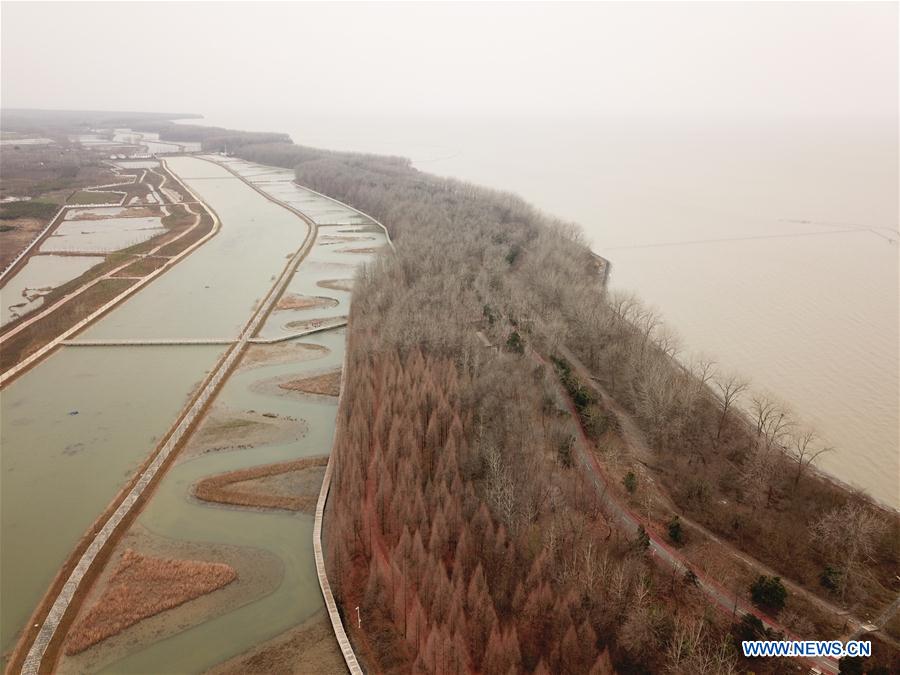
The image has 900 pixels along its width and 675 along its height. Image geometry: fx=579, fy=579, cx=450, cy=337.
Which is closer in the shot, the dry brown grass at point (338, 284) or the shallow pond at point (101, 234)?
the dry brown grass at point (338, 284)

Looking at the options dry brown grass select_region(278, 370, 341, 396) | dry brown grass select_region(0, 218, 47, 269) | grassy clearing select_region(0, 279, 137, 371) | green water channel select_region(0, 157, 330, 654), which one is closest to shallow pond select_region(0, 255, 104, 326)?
dry brown grass select_region(0, 218, 47, 269)

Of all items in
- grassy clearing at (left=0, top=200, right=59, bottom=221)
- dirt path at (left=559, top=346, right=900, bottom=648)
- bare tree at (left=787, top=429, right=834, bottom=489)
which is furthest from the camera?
grassy clearing at (left=0, top=200, right=59, bottom=221)

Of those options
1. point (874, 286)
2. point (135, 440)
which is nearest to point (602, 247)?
point (874, 286)

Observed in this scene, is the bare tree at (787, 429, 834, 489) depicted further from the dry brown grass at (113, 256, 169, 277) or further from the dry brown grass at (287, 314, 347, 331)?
the dry brown grass at (113, 256, 169, 277)

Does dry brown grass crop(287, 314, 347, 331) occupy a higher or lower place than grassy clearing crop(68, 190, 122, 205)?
lower

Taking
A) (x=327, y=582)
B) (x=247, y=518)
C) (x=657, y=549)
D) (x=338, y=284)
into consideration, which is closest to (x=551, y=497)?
(x=657, y=549)

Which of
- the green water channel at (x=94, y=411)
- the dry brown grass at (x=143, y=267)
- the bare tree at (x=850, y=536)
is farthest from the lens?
the dry brown grass at (x=143, y=267)

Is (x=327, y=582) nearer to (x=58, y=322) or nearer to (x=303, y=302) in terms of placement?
(x=303, y=302)

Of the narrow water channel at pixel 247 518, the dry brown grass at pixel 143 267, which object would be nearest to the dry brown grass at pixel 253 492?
the narrow water channel at pixel 247 518

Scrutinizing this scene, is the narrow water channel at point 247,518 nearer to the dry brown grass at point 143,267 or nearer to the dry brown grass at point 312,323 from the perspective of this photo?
the dry brown grass at point 312,323
